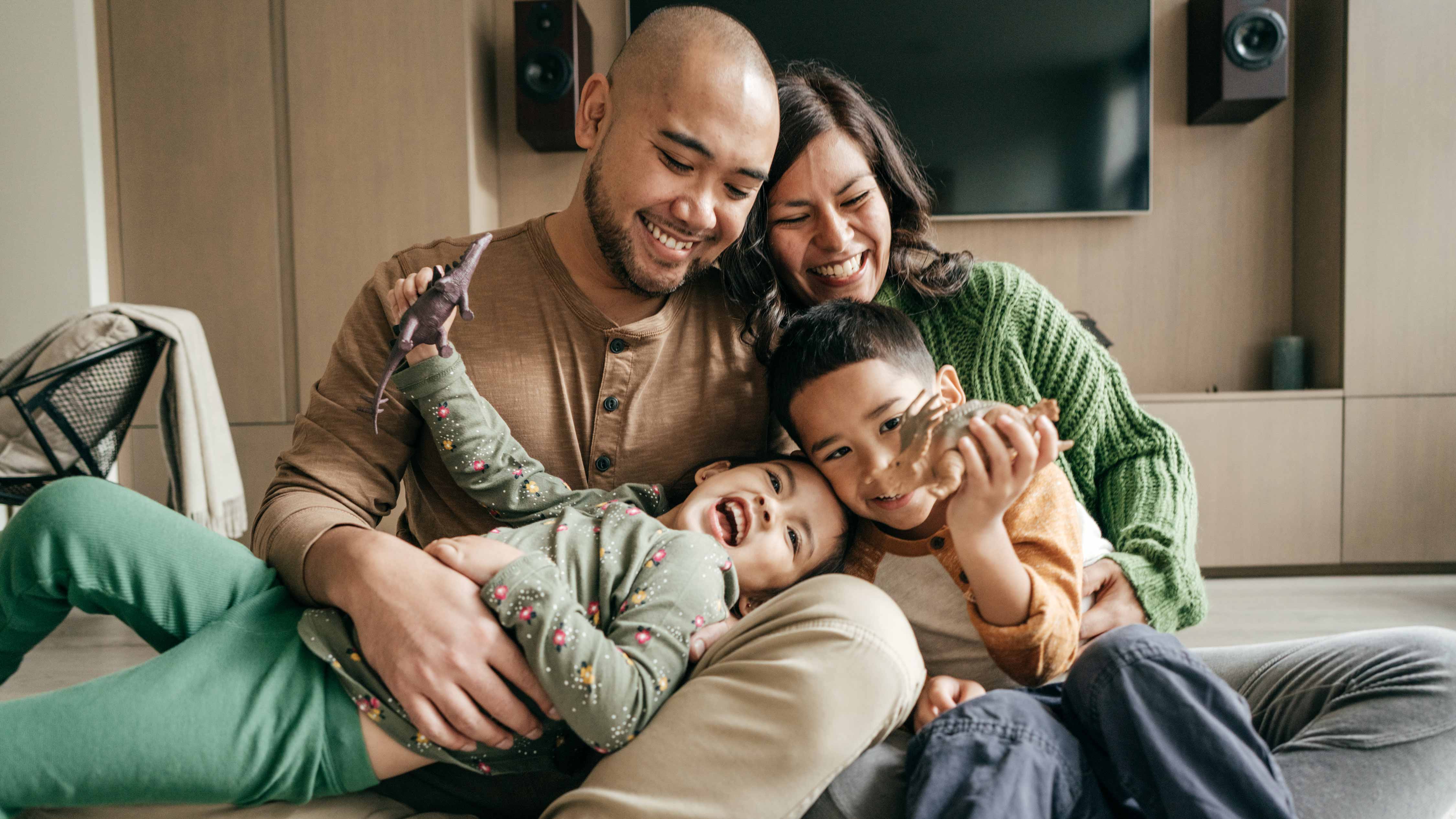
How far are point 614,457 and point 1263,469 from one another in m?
2.92

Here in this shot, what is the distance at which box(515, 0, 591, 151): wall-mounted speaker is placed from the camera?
3.32 m

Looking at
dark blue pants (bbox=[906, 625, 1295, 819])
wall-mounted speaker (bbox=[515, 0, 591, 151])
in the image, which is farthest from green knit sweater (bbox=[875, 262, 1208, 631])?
wall-mounted speaker (bbox=[515, 0, 591, 151])

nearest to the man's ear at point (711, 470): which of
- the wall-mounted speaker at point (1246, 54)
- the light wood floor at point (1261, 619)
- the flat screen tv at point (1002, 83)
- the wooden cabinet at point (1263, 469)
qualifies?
the light wood floor at point (1261, 619)

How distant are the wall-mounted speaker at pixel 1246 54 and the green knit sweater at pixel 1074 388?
2465mm

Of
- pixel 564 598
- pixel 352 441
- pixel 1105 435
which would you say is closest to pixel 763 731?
pixel 564 598

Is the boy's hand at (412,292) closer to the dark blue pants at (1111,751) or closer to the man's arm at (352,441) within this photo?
the man's arm at (352,441)

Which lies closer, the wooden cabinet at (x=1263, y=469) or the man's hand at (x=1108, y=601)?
the man's hand at (x=1108, y=601)

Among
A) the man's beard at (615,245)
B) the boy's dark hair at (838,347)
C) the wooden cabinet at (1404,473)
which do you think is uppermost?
the man's beard at (615,245)

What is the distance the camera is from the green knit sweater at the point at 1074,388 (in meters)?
1.33

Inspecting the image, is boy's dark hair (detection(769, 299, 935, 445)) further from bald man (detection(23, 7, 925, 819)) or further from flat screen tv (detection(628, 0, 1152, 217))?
flat screen tv (detection(628, 0, 1152, 217))

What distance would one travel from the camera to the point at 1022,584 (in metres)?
0.94

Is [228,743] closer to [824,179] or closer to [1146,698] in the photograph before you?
[1146,698]

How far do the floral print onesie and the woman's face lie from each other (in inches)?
20.8

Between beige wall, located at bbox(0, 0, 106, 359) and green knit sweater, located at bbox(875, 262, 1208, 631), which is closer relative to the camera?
green knit sweater, located at bbox(875, 262, 1208, 631)
